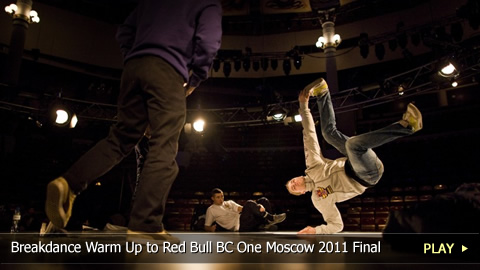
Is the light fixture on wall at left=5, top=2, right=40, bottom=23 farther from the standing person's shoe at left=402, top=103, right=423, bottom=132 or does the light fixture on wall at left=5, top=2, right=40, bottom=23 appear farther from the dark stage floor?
the standing person's shoe at left=402, top=103, right=423, bottom=132

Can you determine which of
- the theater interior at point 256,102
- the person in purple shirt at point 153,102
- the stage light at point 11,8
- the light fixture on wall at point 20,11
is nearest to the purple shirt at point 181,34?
the person in purple shirt at point 153,102

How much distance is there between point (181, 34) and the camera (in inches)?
65.6

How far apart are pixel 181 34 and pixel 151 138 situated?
1.92 feet

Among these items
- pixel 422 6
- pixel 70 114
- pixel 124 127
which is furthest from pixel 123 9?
pixel 124 127

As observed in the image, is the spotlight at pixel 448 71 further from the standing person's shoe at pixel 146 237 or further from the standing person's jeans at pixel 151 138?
the standing person's shoe at pixel 146 237

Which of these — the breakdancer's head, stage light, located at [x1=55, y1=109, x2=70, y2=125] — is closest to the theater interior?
stage light, located at [x1=55, y1=109, x2=70, y2=125]

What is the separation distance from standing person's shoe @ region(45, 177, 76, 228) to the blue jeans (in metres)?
2.15

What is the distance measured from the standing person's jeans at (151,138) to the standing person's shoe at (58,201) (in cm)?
4

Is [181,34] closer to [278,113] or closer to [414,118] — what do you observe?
[414,118]

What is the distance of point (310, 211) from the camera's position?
31.7 ft

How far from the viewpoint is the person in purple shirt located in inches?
55.6

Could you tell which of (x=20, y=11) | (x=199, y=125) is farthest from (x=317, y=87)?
(x=20, y=11)

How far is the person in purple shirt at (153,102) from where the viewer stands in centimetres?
141

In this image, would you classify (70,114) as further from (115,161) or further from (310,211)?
(310,211)
